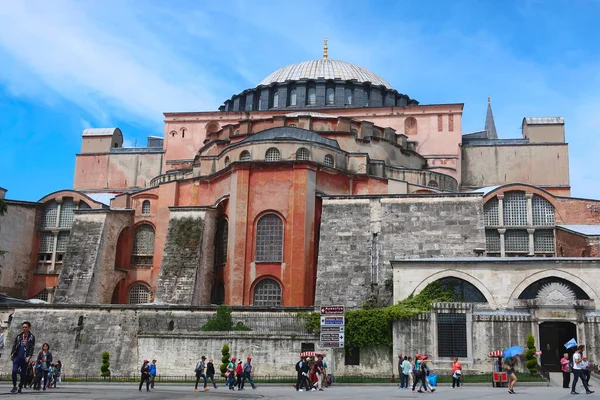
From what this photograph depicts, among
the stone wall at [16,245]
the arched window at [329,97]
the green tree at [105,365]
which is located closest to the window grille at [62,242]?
the stone wall at [16,245]

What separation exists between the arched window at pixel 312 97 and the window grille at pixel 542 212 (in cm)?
1999

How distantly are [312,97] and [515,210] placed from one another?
20152mm

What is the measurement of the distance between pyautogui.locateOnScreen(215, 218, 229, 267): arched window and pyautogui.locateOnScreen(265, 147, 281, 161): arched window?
12.6 feet

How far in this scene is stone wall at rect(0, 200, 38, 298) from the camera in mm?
41656

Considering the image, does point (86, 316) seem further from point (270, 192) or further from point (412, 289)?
point (412, 289)

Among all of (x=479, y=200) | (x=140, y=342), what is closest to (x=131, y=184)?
(x=140, y=342)

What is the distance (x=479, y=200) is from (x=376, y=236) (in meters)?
4.98

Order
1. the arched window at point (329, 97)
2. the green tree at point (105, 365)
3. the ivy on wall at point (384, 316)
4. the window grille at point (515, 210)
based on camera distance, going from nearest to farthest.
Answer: the ivy on wall at point (384, 316), the green tree at point (105, 365), the window grille at point (515, 210), the arched window at point (329, 97)

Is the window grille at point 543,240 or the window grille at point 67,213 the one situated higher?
the window grille at point 67,213

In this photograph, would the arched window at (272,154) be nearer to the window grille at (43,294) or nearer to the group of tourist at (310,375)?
the group of tourist at (310,375)

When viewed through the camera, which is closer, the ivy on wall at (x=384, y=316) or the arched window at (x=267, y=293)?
the ivy on wall at (x=384, y=316)

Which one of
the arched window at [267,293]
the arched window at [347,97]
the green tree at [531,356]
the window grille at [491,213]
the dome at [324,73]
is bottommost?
the green tree at [531,356]

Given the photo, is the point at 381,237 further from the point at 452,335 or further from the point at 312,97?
the point at 312,97

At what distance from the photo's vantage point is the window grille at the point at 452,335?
27484 millimetres
